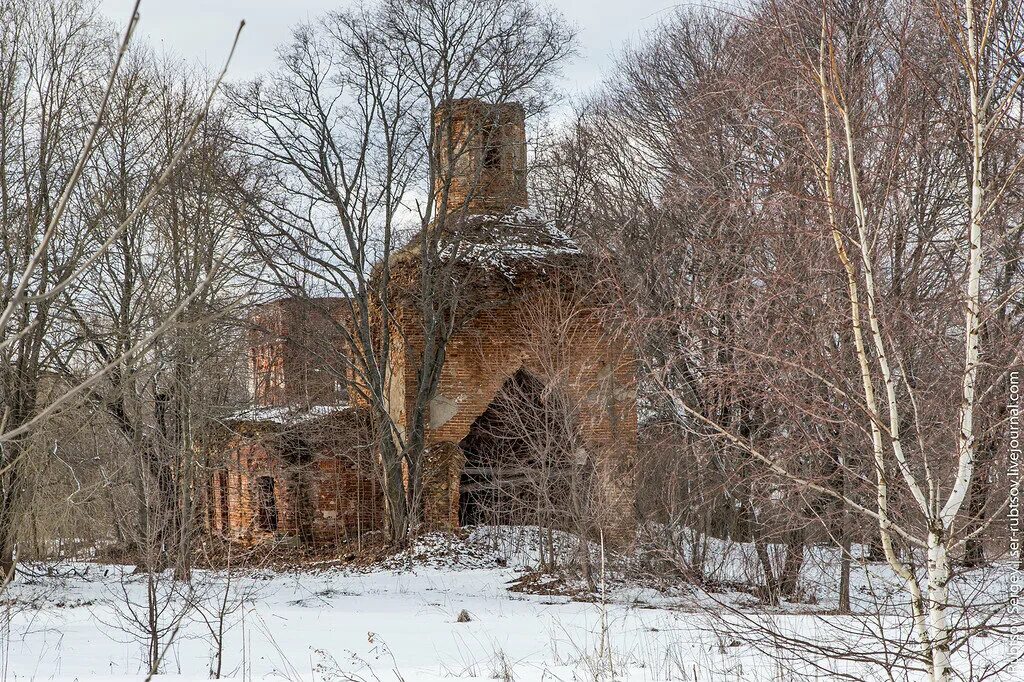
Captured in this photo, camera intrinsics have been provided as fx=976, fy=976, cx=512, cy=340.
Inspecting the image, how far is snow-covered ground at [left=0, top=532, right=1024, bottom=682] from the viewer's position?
7871mm

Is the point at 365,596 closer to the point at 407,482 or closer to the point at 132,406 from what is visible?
the point at 407,482

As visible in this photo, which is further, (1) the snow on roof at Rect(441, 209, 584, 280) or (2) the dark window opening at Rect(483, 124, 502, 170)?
(2) the dark window opening at Rect(483, 124, 502, 170)

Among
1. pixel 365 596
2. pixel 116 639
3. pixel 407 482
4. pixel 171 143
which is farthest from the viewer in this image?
pixel 407 482

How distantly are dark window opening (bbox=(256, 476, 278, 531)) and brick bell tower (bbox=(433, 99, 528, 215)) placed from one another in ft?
24.2

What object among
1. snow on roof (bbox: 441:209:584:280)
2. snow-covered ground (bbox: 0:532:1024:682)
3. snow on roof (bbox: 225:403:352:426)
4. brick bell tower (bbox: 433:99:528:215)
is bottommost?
snow-covered ground (bbox: 0:532:1024:682)

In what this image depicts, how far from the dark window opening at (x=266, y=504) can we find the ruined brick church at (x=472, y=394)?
0.14 ft

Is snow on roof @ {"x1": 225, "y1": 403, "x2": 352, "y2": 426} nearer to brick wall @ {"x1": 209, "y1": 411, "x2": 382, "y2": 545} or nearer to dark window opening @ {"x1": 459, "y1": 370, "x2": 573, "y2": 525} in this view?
brick wall @ {"x1": 209, "y1": 411, "x2": 382, "y2": 545}

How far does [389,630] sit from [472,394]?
8127mm

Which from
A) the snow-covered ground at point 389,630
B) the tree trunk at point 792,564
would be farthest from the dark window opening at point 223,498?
the tree trunk at point 792,564

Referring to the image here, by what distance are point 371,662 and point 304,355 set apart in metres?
15.0

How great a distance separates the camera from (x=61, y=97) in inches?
574

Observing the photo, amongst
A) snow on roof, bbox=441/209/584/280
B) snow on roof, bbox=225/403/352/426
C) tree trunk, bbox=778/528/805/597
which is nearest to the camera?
tree trunk, bbox=778/528/805/597

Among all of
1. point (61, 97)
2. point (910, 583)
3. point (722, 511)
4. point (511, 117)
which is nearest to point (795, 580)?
point (722, 511)

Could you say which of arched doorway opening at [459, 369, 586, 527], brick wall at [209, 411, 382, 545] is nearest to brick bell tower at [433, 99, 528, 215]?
arched doorway opening at [459, 369, 586, 527]
